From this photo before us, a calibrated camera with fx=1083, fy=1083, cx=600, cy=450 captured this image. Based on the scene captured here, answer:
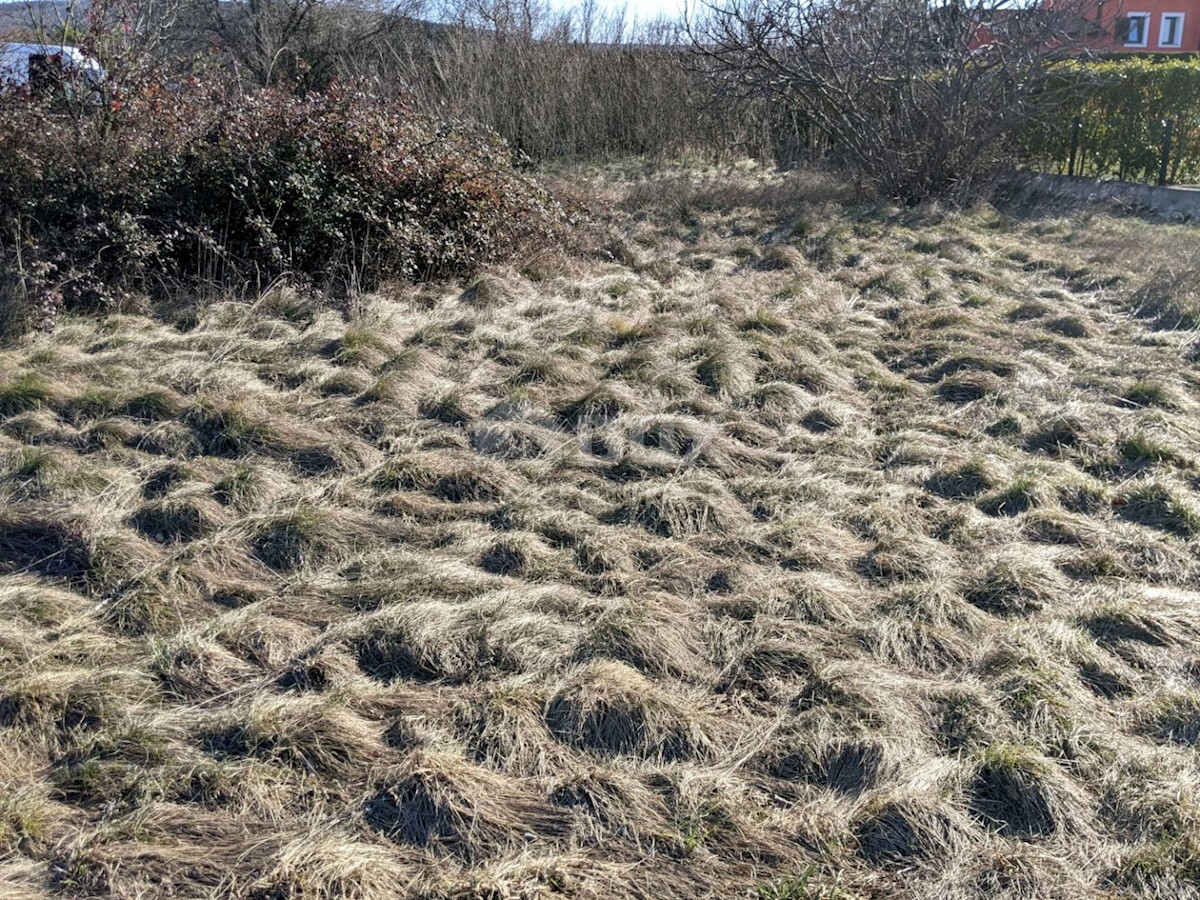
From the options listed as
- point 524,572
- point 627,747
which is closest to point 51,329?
point 524,572

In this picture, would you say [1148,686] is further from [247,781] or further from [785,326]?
[785,326]

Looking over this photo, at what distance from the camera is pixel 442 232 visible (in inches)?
336

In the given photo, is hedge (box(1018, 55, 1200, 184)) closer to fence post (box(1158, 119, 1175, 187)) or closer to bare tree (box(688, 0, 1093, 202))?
fence post (box(1158, 119, 1175, 187))

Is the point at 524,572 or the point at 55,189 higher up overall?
the point at 55,189

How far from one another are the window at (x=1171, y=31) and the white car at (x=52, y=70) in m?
36.3

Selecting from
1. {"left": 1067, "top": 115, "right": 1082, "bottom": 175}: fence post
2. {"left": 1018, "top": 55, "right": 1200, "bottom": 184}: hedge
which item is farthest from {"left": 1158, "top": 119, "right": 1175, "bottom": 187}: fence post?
{"left": 1067, "top": 115, "right": 1082, "bottom": 175}: fence post

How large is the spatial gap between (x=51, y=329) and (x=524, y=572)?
433 cm

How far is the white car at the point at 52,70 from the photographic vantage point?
7.97 meters

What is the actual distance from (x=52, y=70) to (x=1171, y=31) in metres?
37.4

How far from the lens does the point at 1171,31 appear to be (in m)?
35.6

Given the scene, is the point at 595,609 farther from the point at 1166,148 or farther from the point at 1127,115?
the point at 1127,115

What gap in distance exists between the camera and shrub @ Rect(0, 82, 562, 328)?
7328mm

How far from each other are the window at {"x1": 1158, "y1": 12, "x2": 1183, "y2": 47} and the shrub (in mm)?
34731

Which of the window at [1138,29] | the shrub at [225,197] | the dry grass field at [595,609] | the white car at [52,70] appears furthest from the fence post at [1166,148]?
the window at [1138,29]
